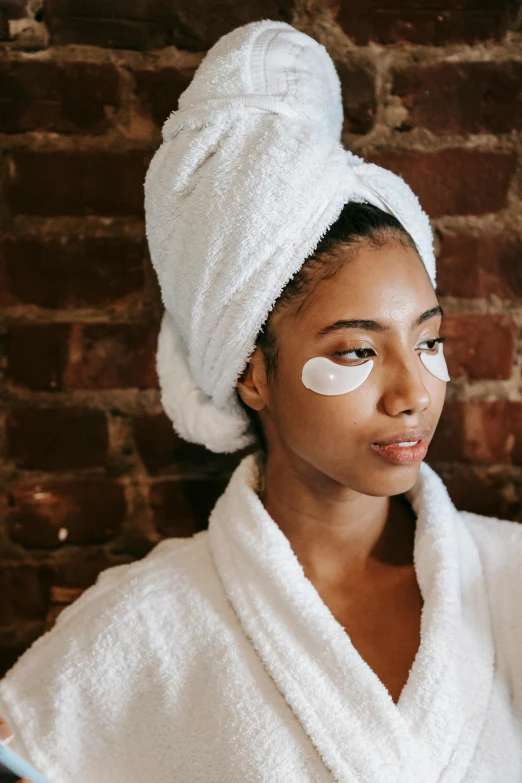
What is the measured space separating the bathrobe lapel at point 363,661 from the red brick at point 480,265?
0.90 ft

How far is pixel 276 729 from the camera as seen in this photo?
70 centimetres

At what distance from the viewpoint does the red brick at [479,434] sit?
36.8 inches

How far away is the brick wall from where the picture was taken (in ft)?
2.83

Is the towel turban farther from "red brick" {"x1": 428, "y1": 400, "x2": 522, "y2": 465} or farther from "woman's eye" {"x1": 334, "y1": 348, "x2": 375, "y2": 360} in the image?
"red brick" {"x1": 428, "y1": 400, "x2": 522, "y2": 465}

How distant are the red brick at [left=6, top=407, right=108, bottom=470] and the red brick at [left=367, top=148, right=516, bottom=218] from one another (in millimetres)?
491

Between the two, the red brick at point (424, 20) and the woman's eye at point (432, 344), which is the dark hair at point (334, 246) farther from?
the red brick at point (424, 20)

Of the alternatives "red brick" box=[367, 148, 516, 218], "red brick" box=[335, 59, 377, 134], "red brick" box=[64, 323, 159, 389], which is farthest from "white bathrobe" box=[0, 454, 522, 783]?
"red brick" box=[335, 59, 377, 134]

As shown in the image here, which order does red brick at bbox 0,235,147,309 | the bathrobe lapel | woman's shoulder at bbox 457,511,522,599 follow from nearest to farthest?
the bathrobe lapel
woman's shoulder at bbox 457,511,522,599
red brick at bbox 0,235,147,309

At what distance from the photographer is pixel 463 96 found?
2.86 ft

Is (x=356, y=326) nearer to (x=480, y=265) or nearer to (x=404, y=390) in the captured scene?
(x=404, y=390)

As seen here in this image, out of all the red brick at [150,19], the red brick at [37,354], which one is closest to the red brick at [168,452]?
the red brick at [37,354]

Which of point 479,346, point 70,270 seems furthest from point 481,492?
point 70,270

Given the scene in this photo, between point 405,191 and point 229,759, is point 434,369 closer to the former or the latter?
point 405,191

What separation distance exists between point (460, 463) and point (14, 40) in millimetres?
766
